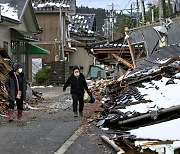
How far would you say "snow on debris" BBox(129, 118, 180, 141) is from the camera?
7241 millimetres

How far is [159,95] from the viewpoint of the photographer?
11.3 meters

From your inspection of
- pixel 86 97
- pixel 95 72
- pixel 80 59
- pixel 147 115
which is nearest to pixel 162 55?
pixel 86 97

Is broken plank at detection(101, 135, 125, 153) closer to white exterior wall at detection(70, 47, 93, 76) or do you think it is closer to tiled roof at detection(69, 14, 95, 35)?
white exterior wall at detection(70, 47, 93, 76)

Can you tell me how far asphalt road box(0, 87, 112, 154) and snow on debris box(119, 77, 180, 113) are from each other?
4.95ft

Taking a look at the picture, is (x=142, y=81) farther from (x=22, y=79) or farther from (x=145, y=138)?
(x=145, y=138)

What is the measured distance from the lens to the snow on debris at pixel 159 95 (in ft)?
33.2

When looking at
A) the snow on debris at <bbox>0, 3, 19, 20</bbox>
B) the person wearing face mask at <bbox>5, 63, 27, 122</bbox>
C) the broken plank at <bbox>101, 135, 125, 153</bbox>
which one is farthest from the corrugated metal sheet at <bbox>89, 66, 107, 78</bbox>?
the broken plank at <bbox>101, 135, 125, 153</bbox>

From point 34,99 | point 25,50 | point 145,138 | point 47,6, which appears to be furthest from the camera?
point 47,6

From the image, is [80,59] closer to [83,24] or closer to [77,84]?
[83,24]

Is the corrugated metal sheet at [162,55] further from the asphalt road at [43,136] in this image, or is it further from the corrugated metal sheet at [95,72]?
the corrugated metal sheet at [95,72]

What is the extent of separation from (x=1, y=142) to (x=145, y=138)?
3.26 m

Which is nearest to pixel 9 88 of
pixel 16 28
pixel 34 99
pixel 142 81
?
pixel 142 81

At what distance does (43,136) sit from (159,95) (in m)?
3.42

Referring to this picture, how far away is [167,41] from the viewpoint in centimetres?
2183
